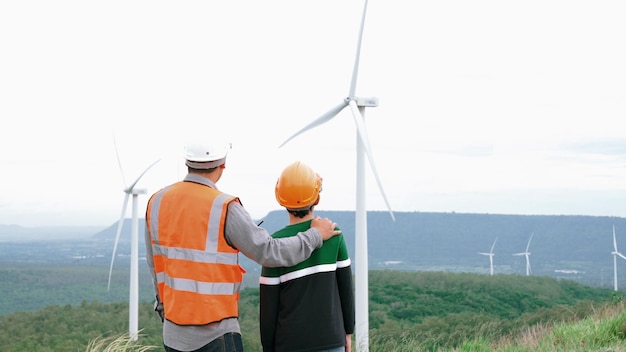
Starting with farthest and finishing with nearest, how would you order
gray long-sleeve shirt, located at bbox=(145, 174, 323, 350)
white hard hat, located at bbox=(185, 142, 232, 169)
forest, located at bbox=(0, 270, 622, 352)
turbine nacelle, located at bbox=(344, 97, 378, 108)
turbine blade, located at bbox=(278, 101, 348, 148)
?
forest, located at bbox=(0, 270, 622, 352) → turbine blade, located at bbox=(278, 101, 348, 148) → turbine nacelle, located at bbox=(344, 97, 378, 108) → white hard hat, located at bbox=(185, 142, 232, 169) → gray long-sleeve shirt, located at bbox=(145, 174, 323, 350)

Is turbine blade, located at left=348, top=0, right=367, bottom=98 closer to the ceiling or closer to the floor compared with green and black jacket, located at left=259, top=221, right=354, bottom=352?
closer to the ceiling

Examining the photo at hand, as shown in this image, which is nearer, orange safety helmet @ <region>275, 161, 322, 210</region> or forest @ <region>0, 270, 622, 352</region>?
orange safety helmet @ <region>275, 161, 322, 210</region>

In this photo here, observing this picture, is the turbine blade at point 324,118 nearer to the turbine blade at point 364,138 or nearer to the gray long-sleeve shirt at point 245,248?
the turbine blade at point 364,138

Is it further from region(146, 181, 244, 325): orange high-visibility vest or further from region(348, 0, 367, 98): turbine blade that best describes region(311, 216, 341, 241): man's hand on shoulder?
region(348, 0, 367, 98): turbine blade

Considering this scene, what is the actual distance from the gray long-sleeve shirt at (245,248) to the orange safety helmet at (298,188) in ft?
0.93

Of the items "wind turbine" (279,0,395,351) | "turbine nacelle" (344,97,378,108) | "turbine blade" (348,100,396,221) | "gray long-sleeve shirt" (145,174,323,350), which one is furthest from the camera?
"turbine nacelle" (344,97,378,108)

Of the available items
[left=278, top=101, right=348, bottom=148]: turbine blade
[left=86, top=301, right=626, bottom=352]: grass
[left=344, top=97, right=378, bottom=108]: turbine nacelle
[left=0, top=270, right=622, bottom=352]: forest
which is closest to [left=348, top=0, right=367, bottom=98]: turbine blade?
[left=344, top=97, right=378, bottom=108]: turbine nacelle

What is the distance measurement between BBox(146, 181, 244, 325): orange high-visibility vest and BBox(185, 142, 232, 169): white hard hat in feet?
0.55

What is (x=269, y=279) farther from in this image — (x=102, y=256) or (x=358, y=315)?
(x=102, y=256)

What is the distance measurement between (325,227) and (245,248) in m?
0.67

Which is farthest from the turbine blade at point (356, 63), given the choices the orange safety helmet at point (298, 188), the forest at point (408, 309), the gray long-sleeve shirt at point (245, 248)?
the forest at point (408, 309)

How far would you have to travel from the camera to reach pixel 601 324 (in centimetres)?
1251

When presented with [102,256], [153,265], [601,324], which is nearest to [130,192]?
[601,324]

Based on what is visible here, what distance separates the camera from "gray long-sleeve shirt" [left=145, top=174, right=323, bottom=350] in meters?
5.64
